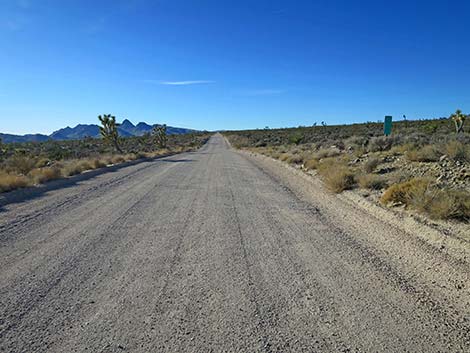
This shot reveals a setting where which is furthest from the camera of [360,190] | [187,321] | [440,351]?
[360,190]

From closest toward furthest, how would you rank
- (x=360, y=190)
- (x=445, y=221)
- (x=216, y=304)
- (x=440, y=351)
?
(x=440, y=351), (x=216, y=304), (x=445, y=221), (x=360, y=190)

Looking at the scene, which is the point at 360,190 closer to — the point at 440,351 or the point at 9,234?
the point at 440,351

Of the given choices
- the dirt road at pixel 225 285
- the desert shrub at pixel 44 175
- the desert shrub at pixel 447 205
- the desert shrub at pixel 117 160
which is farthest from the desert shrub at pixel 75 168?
the desert shrub at pixel 447 205

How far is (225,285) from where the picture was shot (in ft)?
14.5

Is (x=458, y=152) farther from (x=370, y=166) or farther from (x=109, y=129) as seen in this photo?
(x=109, y=129)

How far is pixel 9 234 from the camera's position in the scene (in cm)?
679

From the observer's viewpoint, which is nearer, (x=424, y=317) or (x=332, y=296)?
(x=424, y=317)

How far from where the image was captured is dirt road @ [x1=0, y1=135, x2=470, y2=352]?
3.26m

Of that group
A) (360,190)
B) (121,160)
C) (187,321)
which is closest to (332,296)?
(187,321)

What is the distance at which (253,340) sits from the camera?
3.21 m

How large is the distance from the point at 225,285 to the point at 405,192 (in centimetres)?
613

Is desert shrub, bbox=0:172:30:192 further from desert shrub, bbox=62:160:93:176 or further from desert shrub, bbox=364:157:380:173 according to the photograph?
desert shrub, bbox=364:157:380:173

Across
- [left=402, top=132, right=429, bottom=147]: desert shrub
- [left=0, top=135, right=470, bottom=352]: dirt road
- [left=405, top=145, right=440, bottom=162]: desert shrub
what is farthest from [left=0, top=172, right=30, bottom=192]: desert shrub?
[left=402, top=132, right=429, bottom=147]: desert shrub

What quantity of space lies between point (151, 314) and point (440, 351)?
2903 mm
